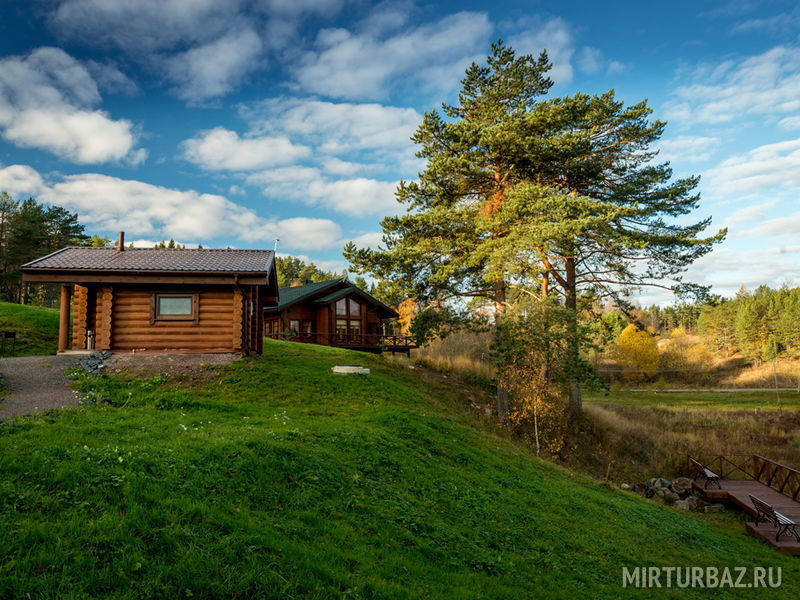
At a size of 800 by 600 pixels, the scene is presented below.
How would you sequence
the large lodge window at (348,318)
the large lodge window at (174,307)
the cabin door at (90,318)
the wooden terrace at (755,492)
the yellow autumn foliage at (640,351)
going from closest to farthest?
1. the wooden terrace at (755,492)
2. the cabin door at (90,318)
3. the large lodge window at (174,307)
4. the large lodge window at (348,318)
5. the yellow autumn foliage at (640,351)

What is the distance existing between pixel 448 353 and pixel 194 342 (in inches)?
829

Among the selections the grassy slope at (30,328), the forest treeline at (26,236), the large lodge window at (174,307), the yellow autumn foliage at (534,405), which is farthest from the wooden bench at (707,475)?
the forest treeline at (26,236)

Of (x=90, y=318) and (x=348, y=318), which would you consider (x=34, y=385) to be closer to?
(x=90, y=318)

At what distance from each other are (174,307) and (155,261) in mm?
2189

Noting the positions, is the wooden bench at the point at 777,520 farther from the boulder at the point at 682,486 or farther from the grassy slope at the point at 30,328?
the grassy slope at the point at 30,328

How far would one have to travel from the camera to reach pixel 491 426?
18297 mm

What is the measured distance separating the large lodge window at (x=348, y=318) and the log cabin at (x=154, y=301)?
18.4 metres

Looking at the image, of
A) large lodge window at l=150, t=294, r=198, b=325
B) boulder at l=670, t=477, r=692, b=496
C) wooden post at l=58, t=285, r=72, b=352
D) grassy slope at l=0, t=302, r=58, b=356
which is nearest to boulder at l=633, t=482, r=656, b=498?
boulder at l=670, t=477, r=692, b=496

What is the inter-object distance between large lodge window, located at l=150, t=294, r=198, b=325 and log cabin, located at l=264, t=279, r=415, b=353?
1490 centimetres

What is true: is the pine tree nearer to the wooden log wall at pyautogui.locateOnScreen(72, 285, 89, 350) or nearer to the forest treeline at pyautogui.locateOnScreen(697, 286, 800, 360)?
the wooden log wall at pyautogui.locateOnScreen(72, 285, 89, 350)

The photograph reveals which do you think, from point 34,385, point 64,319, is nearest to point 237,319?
point 34,385

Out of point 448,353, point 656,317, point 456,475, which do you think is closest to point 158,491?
point 456,475

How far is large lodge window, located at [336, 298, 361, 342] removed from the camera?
3675 centimetres

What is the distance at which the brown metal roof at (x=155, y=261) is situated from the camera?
1661cm
